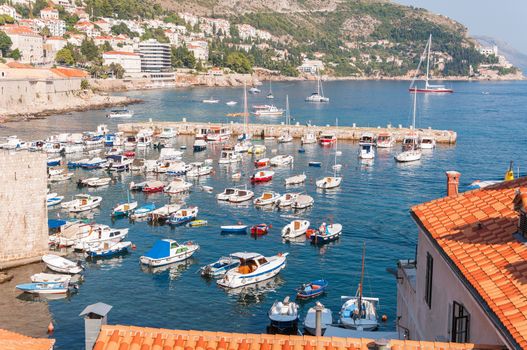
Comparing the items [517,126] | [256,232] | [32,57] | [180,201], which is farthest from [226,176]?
[32,57]

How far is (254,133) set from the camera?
90250mm

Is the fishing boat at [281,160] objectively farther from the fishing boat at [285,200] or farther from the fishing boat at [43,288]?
the fishing boat at [43,288]

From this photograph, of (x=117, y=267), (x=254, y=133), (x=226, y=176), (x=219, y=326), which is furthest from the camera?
(x=254, y=133)

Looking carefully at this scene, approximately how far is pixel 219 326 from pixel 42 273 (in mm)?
9891

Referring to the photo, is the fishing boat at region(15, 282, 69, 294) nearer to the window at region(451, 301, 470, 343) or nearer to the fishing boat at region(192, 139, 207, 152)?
the window at region(451, 301, 470, 343)

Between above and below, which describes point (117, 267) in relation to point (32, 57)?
below

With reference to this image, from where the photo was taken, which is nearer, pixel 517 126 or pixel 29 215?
pixel 29 215

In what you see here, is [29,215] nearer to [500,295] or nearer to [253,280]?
[253,280]

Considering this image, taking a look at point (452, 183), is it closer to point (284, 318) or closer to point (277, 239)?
point (284, 318)

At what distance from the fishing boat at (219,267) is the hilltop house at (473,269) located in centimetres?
1785

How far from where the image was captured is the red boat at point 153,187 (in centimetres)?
5503

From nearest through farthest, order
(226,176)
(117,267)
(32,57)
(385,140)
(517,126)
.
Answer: (117,267) < (226,176) < (385,140) < (517,126) < (32,57)

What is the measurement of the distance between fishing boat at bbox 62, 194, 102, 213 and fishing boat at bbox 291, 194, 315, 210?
1438 cm

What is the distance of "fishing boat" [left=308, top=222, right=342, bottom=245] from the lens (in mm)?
40312
